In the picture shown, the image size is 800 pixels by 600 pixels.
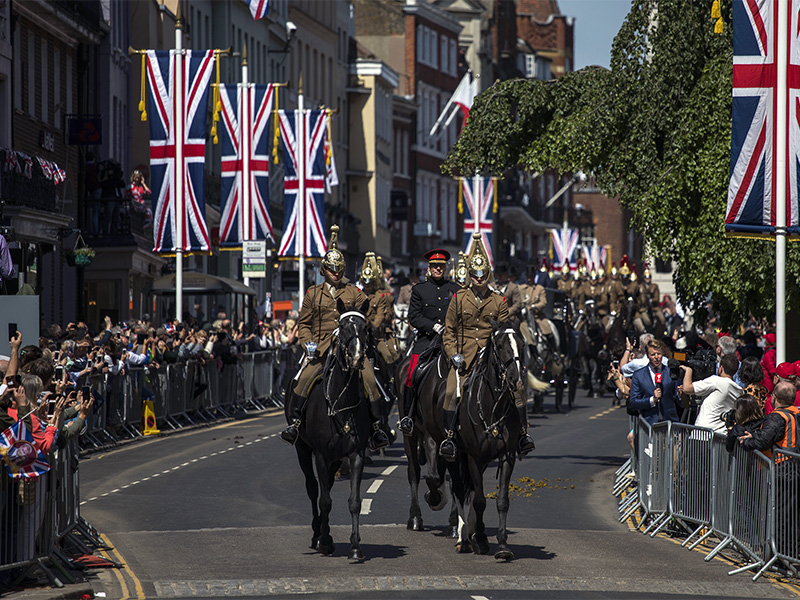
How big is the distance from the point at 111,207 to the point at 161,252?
309 inches

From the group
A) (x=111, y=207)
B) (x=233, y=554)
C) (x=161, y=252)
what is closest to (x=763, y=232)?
(x=233, y=554)

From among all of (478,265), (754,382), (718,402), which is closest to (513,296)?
(718,402)

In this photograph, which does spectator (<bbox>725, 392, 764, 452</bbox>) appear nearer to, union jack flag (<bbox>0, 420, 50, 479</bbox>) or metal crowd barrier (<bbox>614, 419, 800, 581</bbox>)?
metal crowd barrier (<bbox>614, 419, 800, 581</bbox>)

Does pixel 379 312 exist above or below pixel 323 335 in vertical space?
above

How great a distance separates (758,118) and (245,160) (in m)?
20.1

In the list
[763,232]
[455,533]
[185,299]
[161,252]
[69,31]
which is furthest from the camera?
[185,299]

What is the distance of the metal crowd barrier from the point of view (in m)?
13.2

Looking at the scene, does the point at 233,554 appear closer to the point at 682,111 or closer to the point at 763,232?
the point at 763,232

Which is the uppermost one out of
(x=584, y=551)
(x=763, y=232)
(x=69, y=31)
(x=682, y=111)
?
(x=69, y=31)

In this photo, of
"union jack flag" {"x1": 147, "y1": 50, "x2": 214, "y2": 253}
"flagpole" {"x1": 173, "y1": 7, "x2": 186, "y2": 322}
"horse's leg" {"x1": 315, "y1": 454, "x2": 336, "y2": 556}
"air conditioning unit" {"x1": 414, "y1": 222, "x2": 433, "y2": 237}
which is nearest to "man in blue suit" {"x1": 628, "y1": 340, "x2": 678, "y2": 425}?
"horse's leg" {"x1": 315, "y1": 454, "x2": 336, "y2": 556}

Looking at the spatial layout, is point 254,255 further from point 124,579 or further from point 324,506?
point 124,579

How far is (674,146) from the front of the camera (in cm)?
2158

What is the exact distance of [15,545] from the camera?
12.2 metres

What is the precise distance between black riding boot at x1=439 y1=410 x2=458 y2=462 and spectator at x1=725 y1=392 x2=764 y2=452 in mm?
2261
